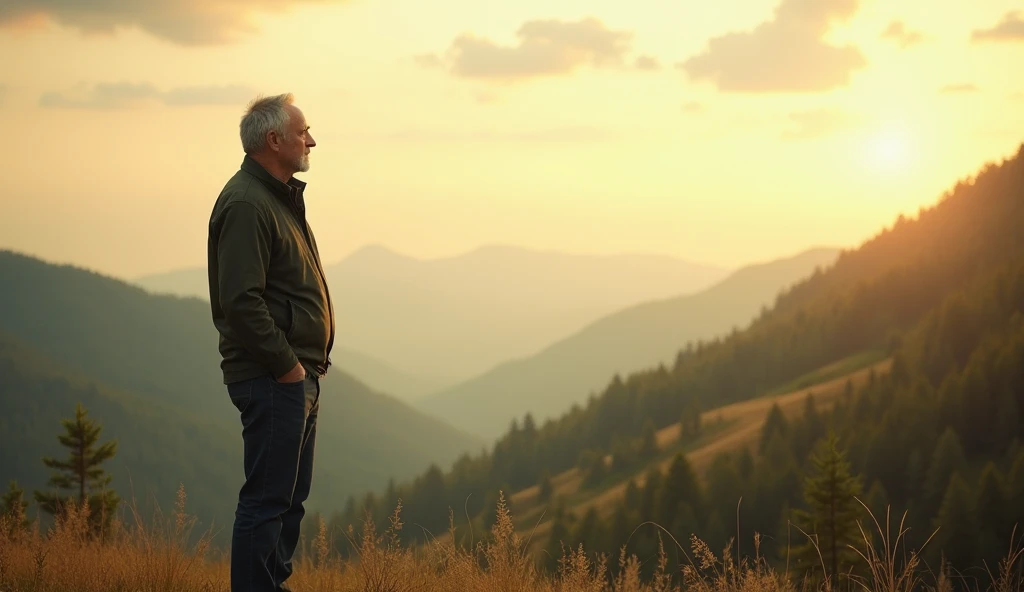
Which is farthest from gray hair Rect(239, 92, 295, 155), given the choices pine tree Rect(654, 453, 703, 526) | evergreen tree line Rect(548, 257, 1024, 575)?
pine tree Rect(654, 453, 703, 526)

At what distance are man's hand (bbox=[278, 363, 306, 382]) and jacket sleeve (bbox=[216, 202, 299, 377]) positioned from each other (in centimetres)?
4

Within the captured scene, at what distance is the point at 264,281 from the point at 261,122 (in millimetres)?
1059

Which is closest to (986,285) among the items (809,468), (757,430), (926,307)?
(926,307)

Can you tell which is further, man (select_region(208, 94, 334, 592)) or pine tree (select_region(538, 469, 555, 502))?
pine tree (select_region(538, 469, 555, 502))

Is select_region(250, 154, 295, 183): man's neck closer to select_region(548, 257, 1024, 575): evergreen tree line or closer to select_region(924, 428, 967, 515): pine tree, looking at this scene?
select_region(548, 257, 1024, 575): evergreen tree line

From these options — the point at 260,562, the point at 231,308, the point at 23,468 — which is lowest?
the point at 23,468

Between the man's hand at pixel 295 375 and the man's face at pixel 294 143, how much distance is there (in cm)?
127

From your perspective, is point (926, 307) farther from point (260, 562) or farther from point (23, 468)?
point (23, 468)

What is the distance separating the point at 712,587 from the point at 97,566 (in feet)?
15.3

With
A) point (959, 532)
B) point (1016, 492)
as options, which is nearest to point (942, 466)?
point (1016, 492)

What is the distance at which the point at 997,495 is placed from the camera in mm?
81062

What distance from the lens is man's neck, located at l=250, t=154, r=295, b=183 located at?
5.60 m

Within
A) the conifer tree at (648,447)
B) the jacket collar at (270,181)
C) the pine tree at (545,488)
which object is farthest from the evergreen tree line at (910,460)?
the jacket collar at (270,181)

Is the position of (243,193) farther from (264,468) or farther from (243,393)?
(264,468)
